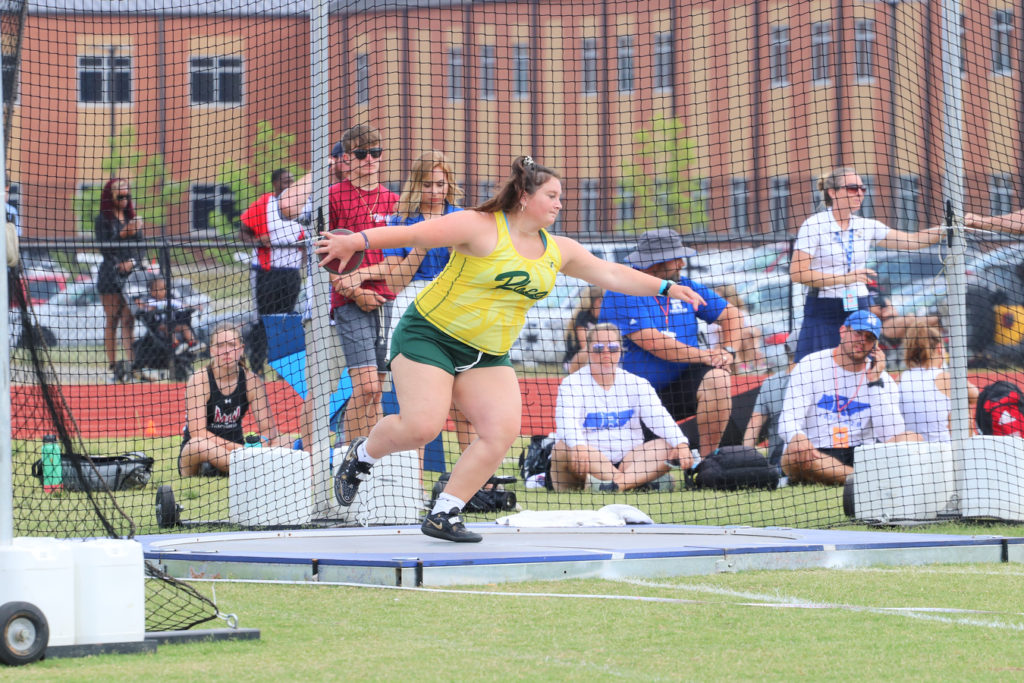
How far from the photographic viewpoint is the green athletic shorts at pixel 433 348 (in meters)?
6.90

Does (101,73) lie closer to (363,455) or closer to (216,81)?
(216,81)

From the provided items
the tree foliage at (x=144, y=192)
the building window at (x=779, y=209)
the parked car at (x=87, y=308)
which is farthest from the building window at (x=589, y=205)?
the parked car at (x=87, y=308)

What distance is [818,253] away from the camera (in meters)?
10.0

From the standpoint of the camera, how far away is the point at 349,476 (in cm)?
734

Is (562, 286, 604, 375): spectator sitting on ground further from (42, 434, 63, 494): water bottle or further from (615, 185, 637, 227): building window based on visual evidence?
(42, 434, 63, 494): water bottle

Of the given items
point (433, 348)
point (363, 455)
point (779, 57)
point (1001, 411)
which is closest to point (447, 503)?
point (363, 455)

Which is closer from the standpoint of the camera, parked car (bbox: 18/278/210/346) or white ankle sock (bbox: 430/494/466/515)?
white ankle sock (bbox: 430/494/466/515)

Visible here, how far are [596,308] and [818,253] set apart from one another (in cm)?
301

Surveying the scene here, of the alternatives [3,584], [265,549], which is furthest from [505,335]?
[3,584]

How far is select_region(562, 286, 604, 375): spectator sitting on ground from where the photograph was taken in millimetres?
11297

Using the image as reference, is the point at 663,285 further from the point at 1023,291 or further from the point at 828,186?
the point at 1023,291

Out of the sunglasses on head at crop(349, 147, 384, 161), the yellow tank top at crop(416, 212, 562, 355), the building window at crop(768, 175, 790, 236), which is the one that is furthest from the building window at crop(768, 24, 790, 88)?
the yellow tank top at crop(416, 212, 562, 355)

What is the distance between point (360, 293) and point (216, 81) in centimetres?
717

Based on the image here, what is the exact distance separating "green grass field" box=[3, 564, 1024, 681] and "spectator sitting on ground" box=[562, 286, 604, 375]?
522 centimetres
